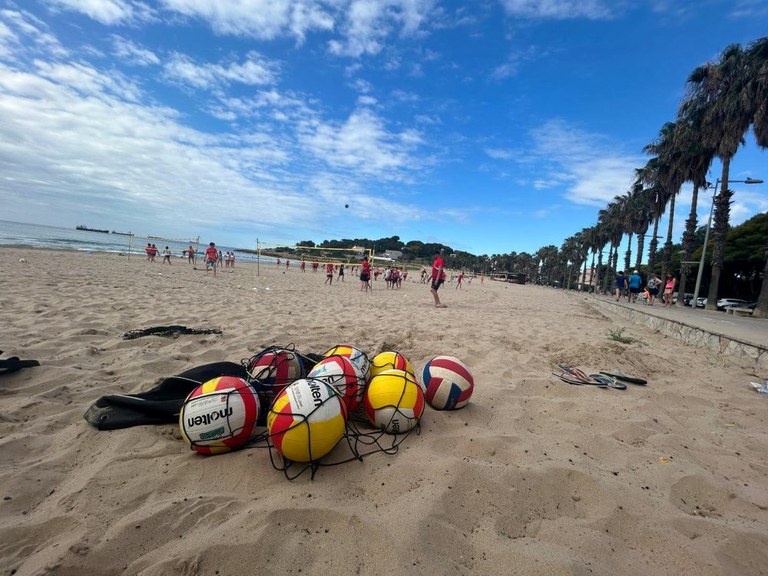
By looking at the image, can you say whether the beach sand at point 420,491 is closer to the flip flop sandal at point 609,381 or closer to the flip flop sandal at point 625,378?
the flip flop sandal at point 609,381

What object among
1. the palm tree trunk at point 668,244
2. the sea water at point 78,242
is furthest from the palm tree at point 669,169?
the sea water at point 78,242

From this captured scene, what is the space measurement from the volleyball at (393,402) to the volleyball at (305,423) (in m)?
0.49

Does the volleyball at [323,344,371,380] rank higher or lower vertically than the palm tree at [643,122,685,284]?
lower

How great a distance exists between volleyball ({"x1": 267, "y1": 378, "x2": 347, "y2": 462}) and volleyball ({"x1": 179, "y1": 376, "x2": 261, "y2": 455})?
27 centimetres

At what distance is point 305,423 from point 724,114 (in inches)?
1048

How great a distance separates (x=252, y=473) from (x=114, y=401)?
1.54 meters

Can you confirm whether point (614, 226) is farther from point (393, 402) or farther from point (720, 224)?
point (393, 402)

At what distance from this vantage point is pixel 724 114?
19.0 metres

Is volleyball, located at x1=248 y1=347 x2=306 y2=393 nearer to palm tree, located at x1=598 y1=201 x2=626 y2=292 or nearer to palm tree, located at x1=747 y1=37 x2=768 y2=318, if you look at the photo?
palm tree, located at x1=747 y1=37 x2=768 y2=318

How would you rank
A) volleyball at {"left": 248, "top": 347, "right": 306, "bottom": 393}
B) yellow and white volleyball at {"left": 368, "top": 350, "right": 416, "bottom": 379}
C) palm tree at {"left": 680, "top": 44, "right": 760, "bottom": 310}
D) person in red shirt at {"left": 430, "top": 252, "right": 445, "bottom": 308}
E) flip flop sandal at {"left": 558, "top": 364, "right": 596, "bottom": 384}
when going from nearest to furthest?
volleyball at {"left": 248, "top": 347, "right": 306, "bottom": 393}, yellow and white volleyball at {"left": 368, "top": 350, "right": 416, "bottom": 379}, flip flop sandal at {"left": 558, "top": 364, "right": 596, "bottom": 384}, person in red shirt at {"left": 430, "top": 252, "right": 445, "bottom": 308}, palm tree at {"left": 680, "top": 44, "right": 760, "bottom": 310}

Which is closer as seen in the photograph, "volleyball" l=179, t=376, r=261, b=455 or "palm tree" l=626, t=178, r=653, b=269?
"volleyball" l=179, t=376, r=261, b=455

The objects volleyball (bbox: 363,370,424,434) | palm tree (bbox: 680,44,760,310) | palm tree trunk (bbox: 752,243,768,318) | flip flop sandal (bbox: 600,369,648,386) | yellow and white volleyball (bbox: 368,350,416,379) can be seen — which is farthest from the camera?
palm tree (bbox: 680,44,760,310)

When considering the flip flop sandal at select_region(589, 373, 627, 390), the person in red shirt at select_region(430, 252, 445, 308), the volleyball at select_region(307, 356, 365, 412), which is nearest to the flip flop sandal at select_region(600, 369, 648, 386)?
the flip flop sandal at select_region(589, 373, 627, 390)

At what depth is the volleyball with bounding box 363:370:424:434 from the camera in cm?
313
